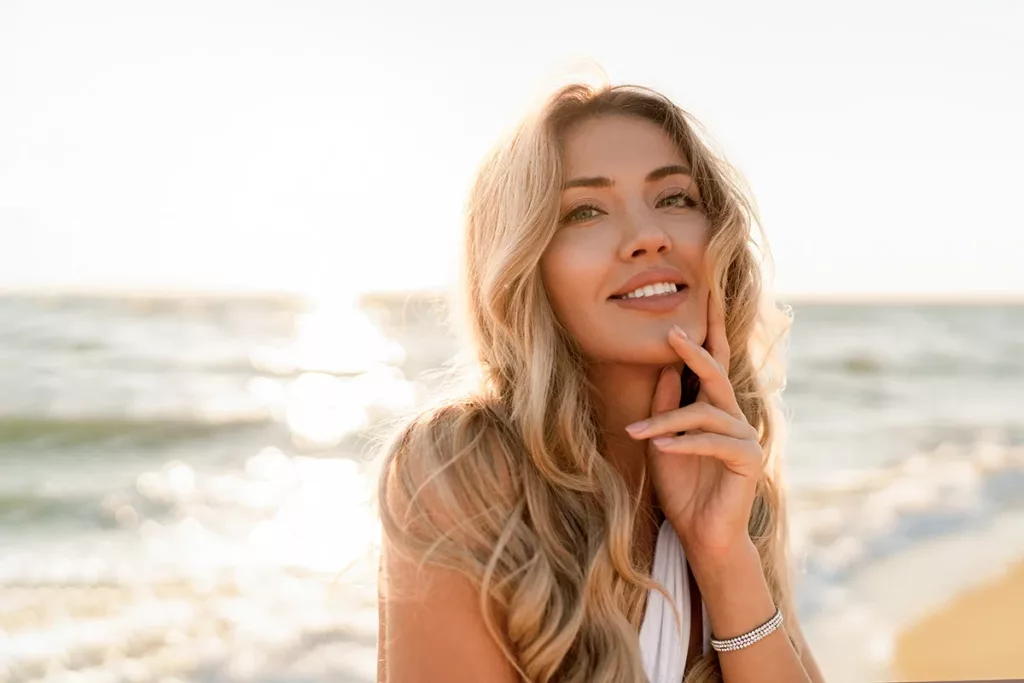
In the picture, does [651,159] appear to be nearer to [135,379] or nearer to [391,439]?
[391,439]

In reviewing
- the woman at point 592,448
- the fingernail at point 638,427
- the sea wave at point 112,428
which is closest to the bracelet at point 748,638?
the woman at point 592,448

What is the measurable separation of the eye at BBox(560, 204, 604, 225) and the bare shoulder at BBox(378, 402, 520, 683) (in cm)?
70

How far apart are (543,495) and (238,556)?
7.01 m

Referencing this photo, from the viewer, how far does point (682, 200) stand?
127 inches

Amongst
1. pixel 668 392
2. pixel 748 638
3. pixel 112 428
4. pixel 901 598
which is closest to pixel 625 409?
pixel 668 392

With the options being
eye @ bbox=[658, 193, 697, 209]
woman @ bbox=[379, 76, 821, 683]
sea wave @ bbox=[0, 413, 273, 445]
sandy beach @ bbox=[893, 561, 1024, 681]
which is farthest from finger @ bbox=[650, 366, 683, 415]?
sea wave @ bbox=[0, 413, 273, 445]

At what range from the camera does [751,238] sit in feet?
11.1

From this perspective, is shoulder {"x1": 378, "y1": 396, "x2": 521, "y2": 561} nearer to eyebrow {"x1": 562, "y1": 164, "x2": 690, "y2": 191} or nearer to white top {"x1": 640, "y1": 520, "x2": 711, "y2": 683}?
white top {"x1": 640, "y1": 520, "x2": 711, "y2": 683}

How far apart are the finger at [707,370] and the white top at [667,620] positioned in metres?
0.43

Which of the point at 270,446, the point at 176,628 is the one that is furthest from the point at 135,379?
the point at 176,628

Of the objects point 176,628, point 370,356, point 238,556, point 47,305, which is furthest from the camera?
point 47,305

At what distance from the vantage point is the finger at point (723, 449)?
2.83 m

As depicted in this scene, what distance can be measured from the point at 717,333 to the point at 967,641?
496 cm

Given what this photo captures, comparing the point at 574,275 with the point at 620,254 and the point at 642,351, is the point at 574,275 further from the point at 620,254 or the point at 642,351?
the point at 642,351
